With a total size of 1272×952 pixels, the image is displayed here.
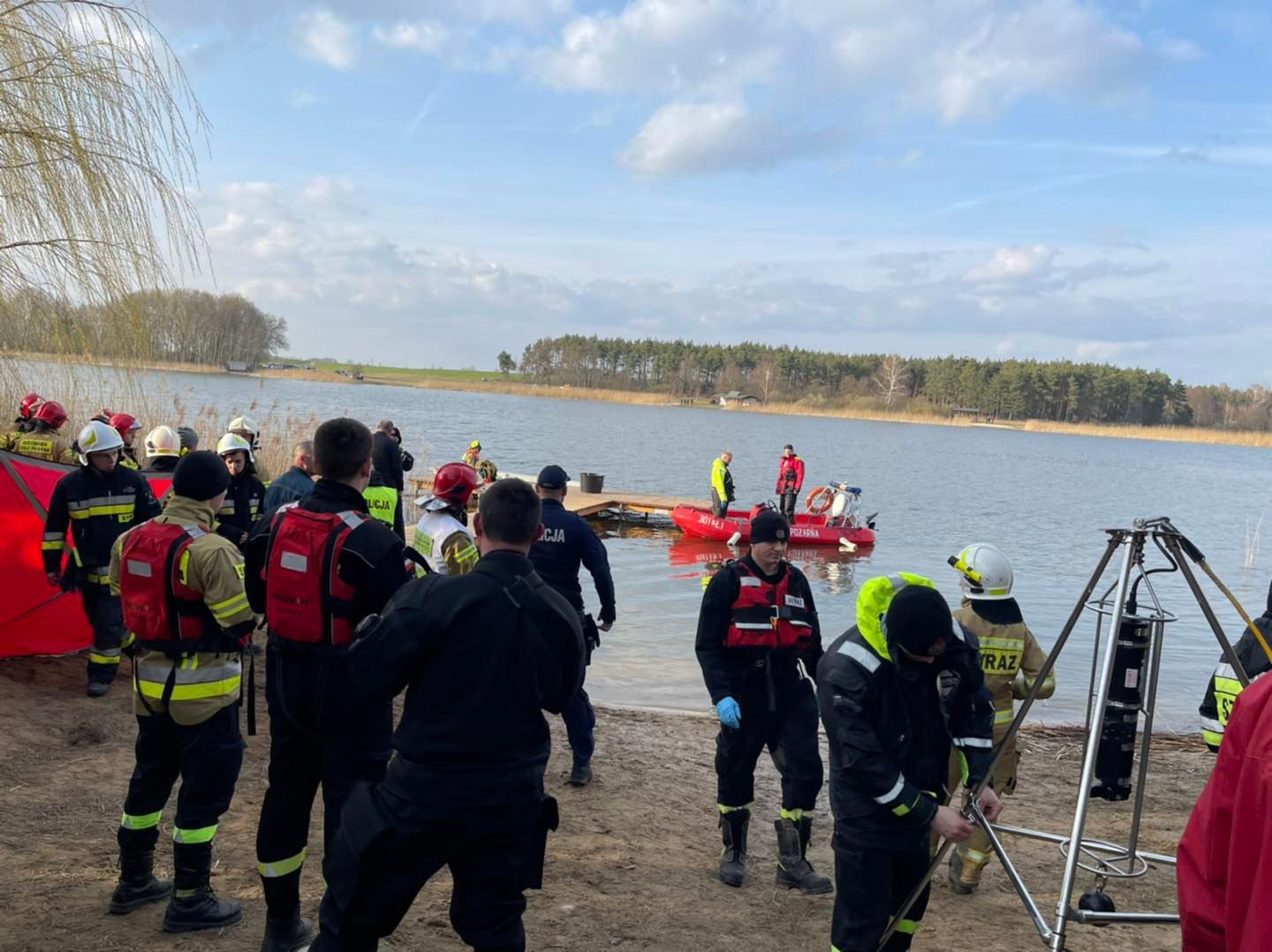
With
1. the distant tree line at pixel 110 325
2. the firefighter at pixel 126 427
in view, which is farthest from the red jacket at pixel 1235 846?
the firefighter at pixel 126 427

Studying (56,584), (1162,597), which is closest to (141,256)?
(56,584)

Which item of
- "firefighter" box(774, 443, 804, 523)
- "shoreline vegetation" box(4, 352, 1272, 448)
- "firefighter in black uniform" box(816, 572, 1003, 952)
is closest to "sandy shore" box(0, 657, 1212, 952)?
"firefighter in black uniform" box(816, 572, 1003, 952)

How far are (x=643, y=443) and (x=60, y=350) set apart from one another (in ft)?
169

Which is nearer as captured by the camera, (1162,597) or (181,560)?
(181,560)

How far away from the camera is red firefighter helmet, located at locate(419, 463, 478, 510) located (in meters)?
5.06

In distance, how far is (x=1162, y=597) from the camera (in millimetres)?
20797

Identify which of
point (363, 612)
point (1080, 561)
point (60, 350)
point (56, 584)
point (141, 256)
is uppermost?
point (141, 256)

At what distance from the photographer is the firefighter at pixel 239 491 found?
Result: 761 centimetres

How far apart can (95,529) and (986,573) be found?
5809 millimetres

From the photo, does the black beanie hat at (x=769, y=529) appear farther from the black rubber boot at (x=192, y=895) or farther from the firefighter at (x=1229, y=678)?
the black rubber boot at (x=192, y=895)

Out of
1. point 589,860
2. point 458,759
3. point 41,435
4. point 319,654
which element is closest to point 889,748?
point 458,759

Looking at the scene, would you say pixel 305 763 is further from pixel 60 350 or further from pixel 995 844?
pixel 60 350

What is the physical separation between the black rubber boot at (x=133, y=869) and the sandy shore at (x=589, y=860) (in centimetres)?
6

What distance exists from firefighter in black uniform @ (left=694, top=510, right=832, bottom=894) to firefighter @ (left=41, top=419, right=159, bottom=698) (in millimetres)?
4220
